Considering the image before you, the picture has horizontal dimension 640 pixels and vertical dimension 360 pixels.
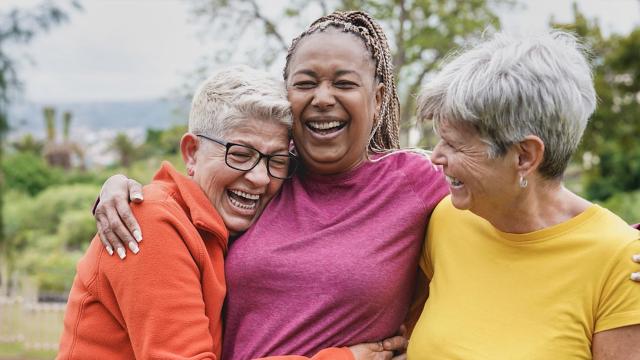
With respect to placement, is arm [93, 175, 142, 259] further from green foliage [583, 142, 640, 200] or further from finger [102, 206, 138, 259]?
green foliage [583, 142, 640, 200]

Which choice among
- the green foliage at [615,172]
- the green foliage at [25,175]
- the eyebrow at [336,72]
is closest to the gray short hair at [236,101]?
the eyebrow at [336,72]

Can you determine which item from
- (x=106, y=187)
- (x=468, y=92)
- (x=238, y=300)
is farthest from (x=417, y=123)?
(x=106, y=187)

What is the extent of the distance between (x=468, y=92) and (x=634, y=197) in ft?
48.8

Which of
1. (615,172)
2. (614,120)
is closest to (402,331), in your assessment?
(614,120)

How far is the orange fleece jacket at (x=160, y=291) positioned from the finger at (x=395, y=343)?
0.62 feet

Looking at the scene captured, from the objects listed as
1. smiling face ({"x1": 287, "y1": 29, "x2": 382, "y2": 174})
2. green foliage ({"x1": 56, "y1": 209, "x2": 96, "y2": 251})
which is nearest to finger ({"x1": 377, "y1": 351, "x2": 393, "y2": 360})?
smiling face ({"x1": 287, "y1": 29, "x2": 382, "y2": 174})

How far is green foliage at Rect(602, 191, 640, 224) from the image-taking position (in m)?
13.2

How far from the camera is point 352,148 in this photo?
99.3 inches

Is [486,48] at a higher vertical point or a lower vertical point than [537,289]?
higher

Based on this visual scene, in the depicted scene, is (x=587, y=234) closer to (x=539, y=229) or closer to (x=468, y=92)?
(x=539, y=229)

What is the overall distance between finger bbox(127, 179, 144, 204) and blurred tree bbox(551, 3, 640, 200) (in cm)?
1549

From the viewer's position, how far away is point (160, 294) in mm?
2043

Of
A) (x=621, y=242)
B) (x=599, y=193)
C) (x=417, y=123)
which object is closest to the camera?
(x=621, y=242)

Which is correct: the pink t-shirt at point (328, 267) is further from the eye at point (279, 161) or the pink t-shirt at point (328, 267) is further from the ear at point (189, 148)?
the ear at point (189, 148)
